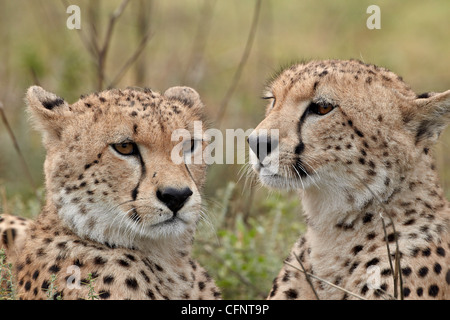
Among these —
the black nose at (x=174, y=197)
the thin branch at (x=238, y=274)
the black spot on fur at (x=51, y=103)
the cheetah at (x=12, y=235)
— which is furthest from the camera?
the thin branch at (x=238, y=274)

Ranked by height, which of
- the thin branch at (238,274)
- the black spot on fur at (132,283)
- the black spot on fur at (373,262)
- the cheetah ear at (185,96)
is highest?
the cheetah ear at (185,96)

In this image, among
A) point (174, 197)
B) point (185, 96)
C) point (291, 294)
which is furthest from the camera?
point (185, 96)

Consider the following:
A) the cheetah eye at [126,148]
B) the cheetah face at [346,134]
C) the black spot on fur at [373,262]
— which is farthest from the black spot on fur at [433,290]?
the cheetah eye at [126,148]

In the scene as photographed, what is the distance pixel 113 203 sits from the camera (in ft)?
10.7

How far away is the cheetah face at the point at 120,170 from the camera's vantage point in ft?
10.4

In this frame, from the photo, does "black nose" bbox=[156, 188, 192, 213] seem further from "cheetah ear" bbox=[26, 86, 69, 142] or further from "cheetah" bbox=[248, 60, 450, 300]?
"cheetah ear" bbox=[26, 86, 69, 142]

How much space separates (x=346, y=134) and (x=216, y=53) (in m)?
6.12

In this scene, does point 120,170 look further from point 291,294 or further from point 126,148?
point 291,294

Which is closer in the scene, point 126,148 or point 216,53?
point 126,148

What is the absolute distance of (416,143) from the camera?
11.3ft

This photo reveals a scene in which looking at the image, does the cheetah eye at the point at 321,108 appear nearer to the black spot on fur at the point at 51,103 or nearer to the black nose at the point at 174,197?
the black nose at the point at 174,197

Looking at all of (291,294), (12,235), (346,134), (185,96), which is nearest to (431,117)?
(346,134)

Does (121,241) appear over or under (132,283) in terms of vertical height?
over
